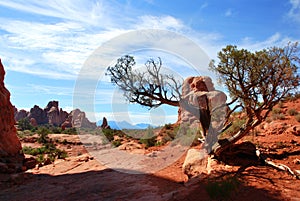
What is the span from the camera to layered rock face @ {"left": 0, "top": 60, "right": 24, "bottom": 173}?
1484cm

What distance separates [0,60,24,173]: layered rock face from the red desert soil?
171 centimetres

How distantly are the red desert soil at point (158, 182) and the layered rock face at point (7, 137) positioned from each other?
5.61 feet

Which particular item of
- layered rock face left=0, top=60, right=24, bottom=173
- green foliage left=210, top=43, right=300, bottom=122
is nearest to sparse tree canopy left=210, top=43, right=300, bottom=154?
green foliage left=210, top=43, right=300, bottom=122

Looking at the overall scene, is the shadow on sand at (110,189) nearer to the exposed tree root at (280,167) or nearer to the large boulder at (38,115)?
the exposed tree root at (280,167)

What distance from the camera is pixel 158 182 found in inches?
396

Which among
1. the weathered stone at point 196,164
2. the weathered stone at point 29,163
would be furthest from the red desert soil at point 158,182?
the weathered stone at point 29,163

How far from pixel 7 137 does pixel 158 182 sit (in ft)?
38.7

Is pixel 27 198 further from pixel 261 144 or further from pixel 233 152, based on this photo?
pixel 261 144

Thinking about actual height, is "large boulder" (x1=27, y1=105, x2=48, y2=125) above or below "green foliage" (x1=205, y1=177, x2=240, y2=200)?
above

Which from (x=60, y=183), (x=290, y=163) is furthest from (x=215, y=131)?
(x=60, y=183)

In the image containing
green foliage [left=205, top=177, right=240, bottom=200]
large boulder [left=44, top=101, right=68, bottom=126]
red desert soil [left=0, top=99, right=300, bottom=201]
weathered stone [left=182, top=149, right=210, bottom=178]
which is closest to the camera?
green foliage [left=205, top=177, right=240, bottom=200]

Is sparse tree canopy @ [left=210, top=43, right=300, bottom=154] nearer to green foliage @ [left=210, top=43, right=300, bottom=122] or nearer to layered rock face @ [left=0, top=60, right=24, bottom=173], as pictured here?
green foliage @ [left=210, top=43, right=300, bottom=122]

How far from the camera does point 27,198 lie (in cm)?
951

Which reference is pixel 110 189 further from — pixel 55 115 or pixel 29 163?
pixel 55 115
